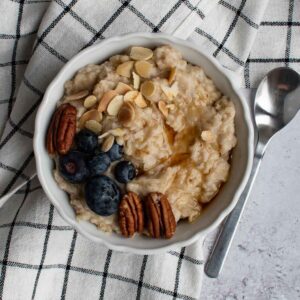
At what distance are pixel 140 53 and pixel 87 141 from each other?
0.25 m

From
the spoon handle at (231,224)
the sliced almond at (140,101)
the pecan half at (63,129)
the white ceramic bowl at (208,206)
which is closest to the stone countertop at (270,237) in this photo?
the spoon handle at (231,224)

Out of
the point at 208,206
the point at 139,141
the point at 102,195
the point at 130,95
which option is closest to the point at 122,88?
the point at 130,95

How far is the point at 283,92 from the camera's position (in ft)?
5.47

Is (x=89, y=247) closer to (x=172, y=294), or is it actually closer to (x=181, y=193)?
(x=172, y=294)

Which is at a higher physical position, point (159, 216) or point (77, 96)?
Result: point (77, 96)

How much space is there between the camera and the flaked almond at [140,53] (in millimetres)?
1370

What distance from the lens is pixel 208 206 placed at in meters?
1.44

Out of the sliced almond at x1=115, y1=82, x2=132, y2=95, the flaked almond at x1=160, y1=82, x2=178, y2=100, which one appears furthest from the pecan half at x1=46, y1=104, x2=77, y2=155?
the flaked almond at x1=160, y1=82, x2=178, y2=100

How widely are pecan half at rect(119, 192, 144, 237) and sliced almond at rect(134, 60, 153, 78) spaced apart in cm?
28

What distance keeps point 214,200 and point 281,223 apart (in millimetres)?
387

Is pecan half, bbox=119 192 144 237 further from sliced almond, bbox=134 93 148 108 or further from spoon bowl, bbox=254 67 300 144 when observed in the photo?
spoon bowl, bbox=254 67 300 144

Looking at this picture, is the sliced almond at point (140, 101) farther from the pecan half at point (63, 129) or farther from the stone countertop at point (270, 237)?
the stone countertop at point (270, 237)

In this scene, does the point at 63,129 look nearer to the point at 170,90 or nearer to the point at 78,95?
the point at 78,95

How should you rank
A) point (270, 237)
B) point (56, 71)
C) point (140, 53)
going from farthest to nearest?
point (270, 237) → point (56, 71) → point (140, 53)
